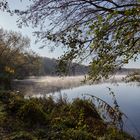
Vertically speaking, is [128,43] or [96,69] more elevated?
[128,43]

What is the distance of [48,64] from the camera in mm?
166375

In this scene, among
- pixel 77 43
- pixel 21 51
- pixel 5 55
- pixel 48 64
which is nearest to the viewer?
pixel 77 43

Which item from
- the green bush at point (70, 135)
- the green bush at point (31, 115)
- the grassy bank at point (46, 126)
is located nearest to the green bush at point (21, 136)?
the grassy bank at point (46, 126)

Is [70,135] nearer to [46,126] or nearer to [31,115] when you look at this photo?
[46,126]

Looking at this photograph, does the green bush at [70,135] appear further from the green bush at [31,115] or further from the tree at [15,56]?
the tree at [15,56]

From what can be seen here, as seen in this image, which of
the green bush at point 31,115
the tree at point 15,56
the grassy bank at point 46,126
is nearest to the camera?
the grassy bank at point 46,126

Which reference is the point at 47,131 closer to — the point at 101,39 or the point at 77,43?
the point at 77,43

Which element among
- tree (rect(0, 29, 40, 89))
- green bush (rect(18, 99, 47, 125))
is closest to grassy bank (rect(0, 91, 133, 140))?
green bush (rect(18, 99, 47, 125))

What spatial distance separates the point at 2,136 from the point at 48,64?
156m

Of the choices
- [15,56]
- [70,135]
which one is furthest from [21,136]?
[15,56]

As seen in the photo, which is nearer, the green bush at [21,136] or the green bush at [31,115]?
the green bush at [21,136]

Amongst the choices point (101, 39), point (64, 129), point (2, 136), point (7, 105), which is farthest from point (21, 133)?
point (7, 105)

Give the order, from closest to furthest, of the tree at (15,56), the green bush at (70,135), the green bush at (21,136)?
the green bush at (21,136) < the green bush at (70,135) < the tree at (15,56)

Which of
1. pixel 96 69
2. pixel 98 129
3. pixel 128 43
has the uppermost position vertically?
pixel 128 43
